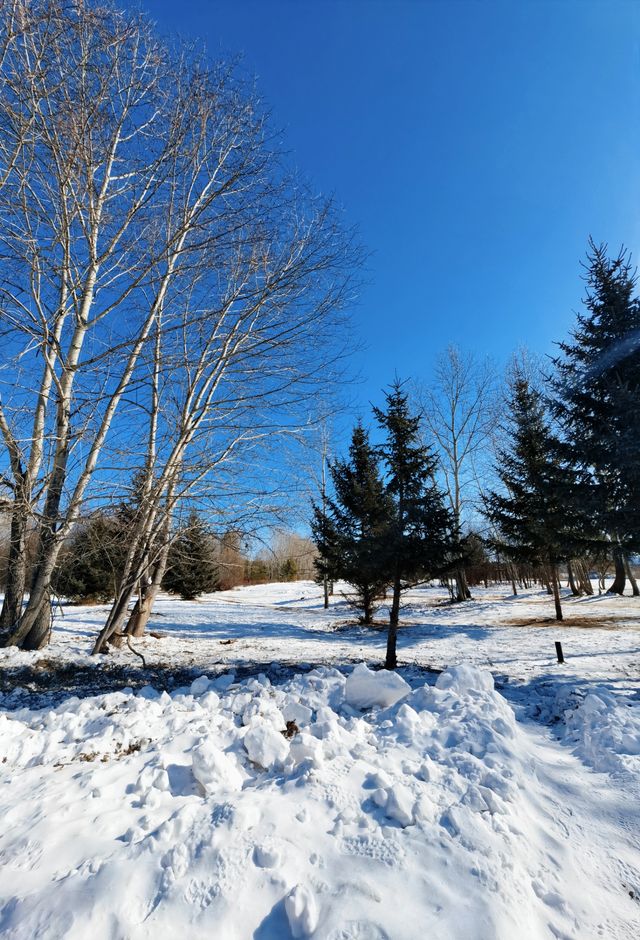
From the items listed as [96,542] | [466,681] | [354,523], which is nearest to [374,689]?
[466,681]

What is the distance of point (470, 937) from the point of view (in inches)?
61.9

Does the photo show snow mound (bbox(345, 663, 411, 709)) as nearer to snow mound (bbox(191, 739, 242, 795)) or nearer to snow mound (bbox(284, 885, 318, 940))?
snow mound (bbox(191, 739, 242, 795))

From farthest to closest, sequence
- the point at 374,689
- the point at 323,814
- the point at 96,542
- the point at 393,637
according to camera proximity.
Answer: the point at 393,637
the point at 96,542
the point at 374,689
the point at 323,814

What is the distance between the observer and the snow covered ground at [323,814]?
166 cm

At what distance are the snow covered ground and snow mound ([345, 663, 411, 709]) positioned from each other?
0.06ft

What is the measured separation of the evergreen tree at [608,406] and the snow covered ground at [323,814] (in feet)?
15.3

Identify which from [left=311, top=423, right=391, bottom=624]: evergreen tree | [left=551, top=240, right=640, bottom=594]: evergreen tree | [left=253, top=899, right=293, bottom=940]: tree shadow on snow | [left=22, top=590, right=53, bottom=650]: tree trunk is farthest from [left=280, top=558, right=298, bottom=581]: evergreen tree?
[left=551, top=240, right=640, bottom=594]: evergreen tree

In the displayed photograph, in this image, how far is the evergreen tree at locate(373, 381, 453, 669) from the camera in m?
8.29

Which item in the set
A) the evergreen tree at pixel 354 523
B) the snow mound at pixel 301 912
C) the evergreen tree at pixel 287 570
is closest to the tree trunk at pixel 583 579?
the evergreen tree at pixel 354 523

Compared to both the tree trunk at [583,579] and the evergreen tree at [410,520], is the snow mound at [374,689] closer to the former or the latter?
the evergreen tree at [410,520]

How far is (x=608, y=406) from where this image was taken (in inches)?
359

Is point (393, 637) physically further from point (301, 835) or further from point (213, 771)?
point (301, 835)

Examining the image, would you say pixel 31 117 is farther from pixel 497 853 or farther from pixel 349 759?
pixel 497 853

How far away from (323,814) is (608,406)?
32.3ft
